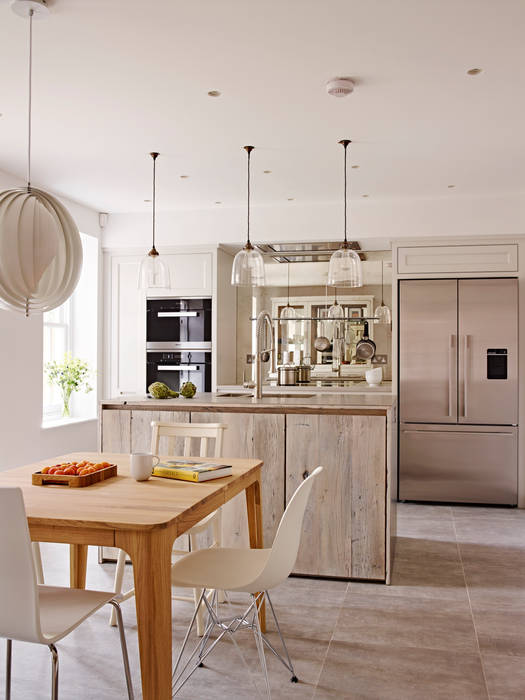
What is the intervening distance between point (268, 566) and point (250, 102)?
8.27 feet

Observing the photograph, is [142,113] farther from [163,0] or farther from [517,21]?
[517,21]

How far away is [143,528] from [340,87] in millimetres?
2428

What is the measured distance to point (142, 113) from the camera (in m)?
3.75

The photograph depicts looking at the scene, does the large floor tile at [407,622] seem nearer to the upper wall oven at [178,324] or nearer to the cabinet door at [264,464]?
the cabinet door at [264,464]

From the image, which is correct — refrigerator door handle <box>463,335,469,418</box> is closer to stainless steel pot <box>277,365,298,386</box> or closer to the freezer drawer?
the freezer drawer

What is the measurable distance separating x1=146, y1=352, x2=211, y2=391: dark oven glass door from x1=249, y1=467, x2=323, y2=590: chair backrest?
407 centimetres

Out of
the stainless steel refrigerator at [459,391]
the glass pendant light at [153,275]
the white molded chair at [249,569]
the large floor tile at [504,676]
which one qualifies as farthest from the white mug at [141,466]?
the stainless steel refrigerator at [459,391]

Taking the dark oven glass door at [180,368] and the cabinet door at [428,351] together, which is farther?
the dark oven glass door at [180,368]

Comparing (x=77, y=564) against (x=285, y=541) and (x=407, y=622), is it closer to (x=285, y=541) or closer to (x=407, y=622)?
(x=285, y=541)

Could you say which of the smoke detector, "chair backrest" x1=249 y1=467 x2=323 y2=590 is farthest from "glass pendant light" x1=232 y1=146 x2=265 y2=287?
"chair backrest" x1=249 y1=467 x2=323 y2=590

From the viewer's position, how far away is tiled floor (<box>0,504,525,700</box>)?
93.1 inches

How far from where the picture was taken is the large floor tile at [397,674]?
7.65 ft

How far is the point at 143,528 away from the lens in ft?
5.93

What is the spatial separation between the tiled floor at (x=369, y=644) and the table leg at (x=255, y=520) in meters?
0.14
